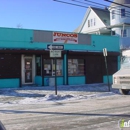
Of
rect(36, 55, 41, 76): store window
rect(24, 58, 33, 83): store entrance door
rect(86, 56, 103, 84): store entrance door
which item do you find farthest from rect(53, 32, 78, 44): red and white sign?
rect(24, 58, 33, 83): store entrance door

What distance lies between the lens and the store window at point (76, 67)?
75.8 feet

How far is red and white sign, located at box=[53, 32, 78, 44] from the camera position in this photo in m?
22.2

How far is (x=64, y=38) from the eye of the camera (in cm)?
2264

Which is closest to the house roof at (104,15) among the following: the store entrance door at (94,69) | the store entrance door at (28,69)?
the store entrance door at (94,69)

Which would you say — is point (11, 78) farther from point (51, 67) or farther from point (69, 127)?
point (69, 127)

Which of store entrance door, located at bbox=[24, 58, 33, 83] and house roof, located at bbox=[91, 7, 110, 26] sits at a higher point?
house roof, located at bbox=[91, 7, 110, 26]

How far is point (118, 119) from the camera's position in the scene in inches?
328

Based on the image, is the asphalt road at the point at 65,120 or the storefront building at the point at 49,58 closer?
the asphalt road at the point at 65,120

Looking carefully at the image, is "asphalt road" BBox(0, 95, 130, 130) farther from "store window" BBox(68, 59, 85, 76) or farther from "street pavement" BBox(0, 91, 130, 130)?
"store window" BBox(68, 59, 85, 76)

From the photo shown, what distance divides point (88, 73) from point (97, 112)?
14.1 m

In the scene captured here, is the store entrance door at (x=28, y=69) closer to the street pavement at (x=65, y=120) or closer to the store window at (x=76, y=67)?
the store window at (x=76, y=67)

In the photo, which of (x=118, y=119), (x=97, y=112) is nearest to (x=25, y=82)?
(x=97, y=112)

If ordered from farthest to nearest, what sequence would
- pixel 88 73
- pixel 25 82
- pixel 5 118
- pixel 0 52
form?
1. pixel 88 73
2. pixel 25 82
3. pixel 0 52
4. pixel 5 118

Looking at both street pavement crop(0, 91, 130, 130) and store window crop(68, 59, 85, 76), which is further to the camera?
store window crop(68, 59, 85, 76)
